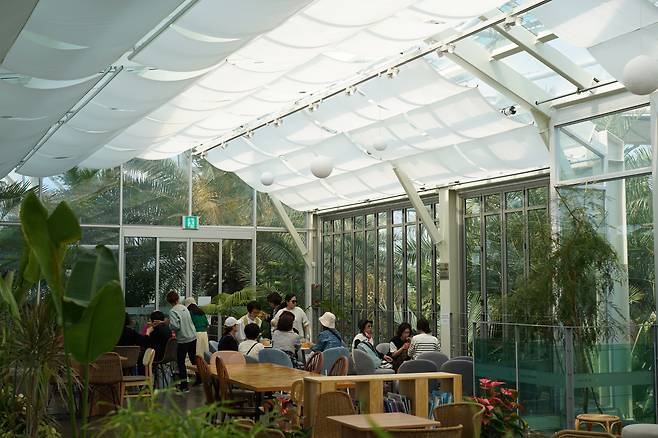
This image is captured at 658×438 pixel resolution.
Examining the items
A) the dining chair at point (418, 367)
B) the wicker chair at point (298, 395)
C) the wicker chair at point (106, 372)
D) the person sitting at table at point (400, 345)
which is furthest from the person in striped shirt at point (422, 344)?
the wicker chair at point (106, 372)

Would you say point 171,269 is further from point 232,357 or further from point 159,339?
point 232,357

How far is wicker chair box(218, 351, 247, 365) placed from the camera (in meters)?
11.5

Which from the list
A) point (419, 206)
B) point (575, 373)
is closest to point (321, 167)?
point (419, 206)

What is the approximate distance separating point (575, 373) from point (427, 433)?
3.87 metres

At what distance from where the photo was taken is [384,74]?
44.1 feet

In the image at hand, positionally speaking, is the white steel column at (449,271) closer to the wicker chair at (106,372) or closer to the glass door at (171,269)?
the wicker chair at (106,372)

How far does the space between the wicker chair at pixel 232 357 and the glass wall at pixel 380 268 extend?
6.47 metres

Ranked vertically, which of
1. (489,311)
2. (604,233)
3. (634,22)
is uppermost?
(634,22)

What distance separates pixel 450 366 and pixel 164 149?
380 inches

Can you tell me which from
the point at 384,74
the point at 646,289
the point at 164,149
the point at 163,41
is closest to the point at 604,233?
the point at 646,289

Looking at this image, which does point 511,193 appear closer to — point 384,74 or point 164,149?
point 384,74

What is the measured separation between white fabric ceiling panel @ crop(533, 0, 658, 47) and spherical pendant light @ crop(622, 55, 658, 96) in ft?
7.89

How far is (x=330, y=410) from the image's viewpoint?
23.5ft

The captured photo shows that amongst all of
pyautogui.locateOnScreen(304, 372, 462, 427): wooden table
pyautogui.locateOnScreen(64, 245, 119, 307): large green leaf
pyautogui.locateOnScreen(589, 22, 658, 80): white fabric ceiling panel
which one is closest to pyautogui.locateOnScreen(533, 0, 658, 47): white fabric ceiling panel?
pyautogui.locateOnScreen(589, 22, 658, 80): white fabric ceiling panel
